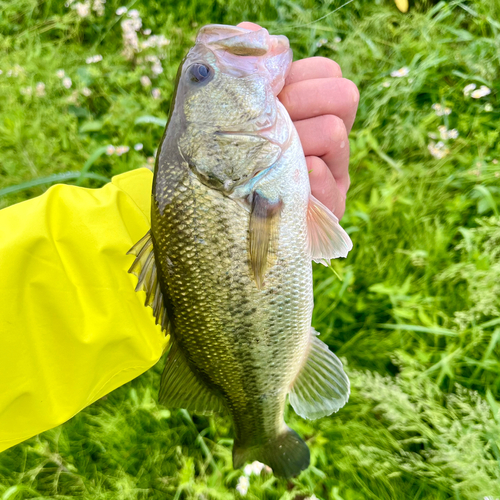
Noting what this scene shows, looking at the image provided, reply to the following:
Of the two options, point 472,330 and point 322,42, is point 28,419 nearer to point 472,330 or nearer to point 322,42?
point 472,330

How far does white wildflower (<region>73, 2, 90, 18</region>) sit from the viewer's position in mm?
3398

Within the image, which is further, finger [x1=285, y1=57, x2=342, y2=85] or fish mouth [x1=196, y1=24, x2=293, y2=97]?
finger [x1=285, y1=57, x2=342, y2=85]

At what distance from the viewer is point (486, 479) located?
174 cm

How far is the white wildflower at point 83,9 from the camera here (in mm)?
3398

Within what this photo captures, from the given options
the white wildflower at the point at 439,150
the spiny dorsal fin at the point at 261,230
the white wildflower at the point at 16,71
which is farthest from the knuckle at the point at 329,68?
the white wildflower at the point at 16,71

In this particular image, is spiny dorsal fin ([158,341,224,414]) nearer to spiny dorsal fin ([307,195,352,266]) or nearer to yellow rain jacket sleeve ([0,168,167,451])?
yellow rain jacket sleeve ([0,168,167,451])

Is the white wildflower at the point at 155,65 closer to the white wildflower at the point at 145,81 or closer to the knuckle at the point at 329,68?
the white wildflower at the point at 145,81

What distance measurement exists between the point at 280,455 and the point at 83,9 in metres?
3.94

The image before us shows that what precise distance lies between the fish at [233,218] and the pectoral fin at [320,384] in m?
0.23

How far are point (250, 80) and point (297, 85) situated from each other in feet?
1.03

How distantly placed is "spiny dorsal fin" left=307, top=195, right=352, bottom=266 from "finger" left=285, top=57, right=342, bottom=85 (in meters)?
0.60

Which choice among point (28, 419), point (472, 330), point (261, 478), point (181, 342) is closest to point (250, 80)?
point (181, 342)

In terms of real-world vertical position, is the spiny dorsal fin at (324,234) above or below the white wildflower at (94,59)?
below

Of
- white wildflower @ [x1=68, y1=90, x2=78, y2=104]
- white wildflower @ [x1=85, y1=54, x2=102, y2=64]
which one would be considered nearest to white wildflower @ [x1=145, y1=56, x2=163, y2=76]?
white wildflower @ [x1=85, y1=54, x2=102, y2=64]
